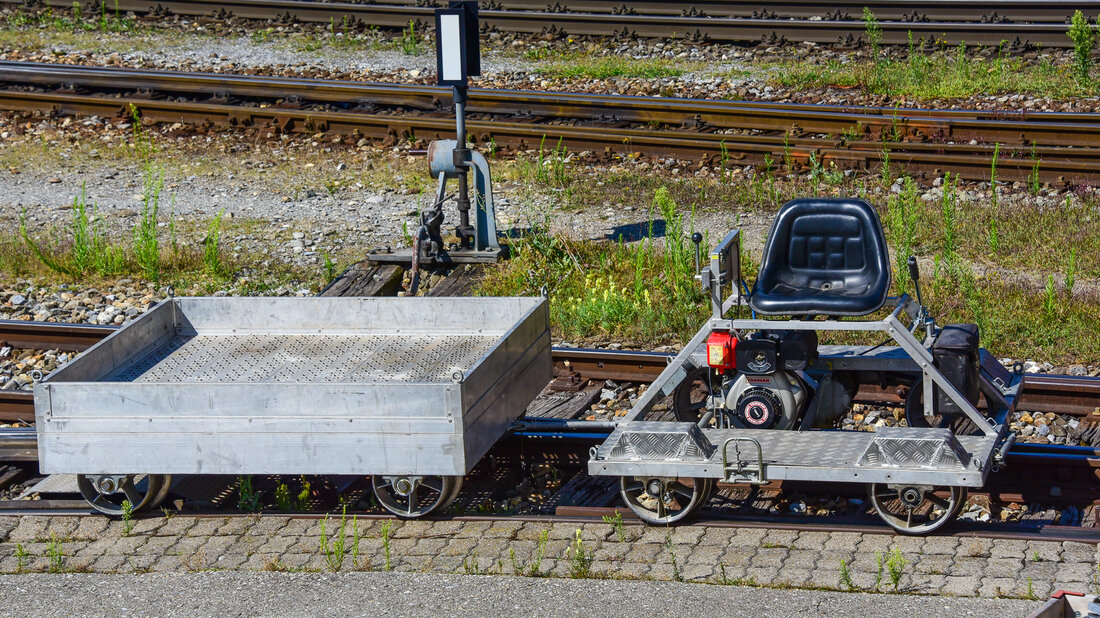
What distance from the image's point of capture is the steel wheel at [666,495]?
20.6ft

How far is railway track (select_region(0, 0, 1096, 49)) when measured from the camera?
16984 mm

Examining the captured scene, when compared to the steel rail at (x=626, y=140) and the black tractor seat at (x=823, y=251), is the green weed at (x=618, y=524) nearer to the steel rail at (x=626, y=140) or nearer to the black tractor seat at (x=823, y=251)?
the black tractor seat at (x=823, y=251)

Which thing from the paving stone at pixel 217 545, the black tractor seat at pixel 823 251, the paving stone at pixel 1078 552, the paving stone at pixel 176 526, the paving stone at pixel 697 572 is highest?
the black tractor seat at pixel 823 251

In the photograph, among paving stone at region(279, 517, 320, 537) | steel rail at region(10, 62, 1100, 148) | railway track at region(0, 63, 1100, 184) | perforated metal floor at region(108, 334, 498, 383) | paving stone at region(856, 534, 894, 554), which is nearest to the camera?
paving stone at region(856, 534, 894, 554)

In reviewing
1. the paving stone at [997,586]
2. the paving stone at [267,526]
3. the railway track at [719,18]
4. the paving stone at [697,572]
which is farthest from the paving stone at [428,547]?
the railway track at [719,18]

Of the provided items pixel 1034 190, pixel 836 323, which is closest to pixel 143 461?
pixel 836 323

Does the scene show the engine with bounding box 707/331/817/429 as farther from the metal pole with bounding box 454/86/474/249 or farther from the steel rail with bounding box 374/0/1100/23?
the steel rail with bounding box 374/0/1100/23

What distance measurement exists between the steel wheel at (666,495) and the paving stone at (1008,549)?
1259 millimetres

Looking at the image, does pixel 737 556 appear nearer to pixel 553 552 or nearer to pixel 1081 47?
pixel 553 552

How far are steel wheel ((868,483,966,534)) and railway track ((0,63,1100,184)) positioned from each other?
6.37 m

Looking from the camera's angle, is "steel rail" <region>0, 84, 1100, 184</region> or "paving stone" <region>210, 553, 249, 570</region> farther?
"steel rail" <region>0, 84, 1100, 184</region>

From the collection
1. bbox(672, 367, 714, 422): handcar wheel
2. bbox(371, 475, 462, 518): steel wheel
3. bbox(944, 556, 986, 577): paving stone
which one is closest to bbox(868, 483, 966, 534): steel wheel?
bbox(944, 556, 986, 577): paving stone

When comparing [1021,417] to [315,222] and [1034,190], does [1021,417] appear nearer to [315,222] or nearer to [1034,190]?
[1034,190]

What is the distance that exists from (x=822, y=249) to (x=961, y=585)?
208cm
